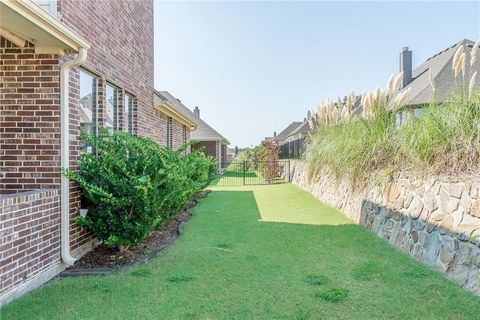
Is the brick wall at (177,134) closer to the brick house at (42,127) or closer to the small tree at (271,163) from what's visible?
the small tree at (271,163)

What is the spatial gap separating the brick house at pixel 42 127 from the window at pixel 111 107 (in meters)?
0.60

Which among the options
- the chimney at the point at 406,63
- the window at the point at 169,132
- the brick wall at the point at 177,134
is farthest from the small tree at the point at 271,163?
the chimney at the point at 406,63

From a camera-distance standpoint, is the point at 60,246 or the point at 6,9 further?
the point at 60,246

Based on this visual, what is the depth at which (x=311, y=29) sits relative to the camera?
1290 cm

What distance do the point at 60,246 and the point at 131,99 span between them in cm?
423

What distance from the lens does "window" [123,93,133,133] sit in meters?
7.07

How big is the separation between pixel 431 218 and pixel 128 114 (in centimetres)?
627

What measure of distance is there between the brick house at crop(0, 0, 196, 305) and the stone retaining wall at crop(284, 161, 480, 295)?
4.65 meters

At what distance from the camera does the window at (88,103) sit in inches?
199

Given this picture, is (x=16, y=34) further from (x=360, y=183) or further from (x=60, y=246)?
(x=360, y=183)

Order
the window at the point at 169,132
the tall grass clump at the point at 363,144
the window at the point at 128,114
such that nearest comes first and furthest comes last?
the tall grass clump at the point at 363,144
the window at the point at 128,114
the window at the point at 169,132

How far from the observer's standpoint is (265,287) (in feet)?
11.9

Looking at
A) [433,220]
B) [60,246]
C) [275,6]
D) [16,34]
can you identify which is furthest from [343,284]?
[275,6]

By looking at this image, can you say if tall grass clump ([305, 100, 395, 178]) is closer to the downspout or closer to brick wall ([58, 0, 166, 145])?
brick wall ([58, 0, 166, 145])
